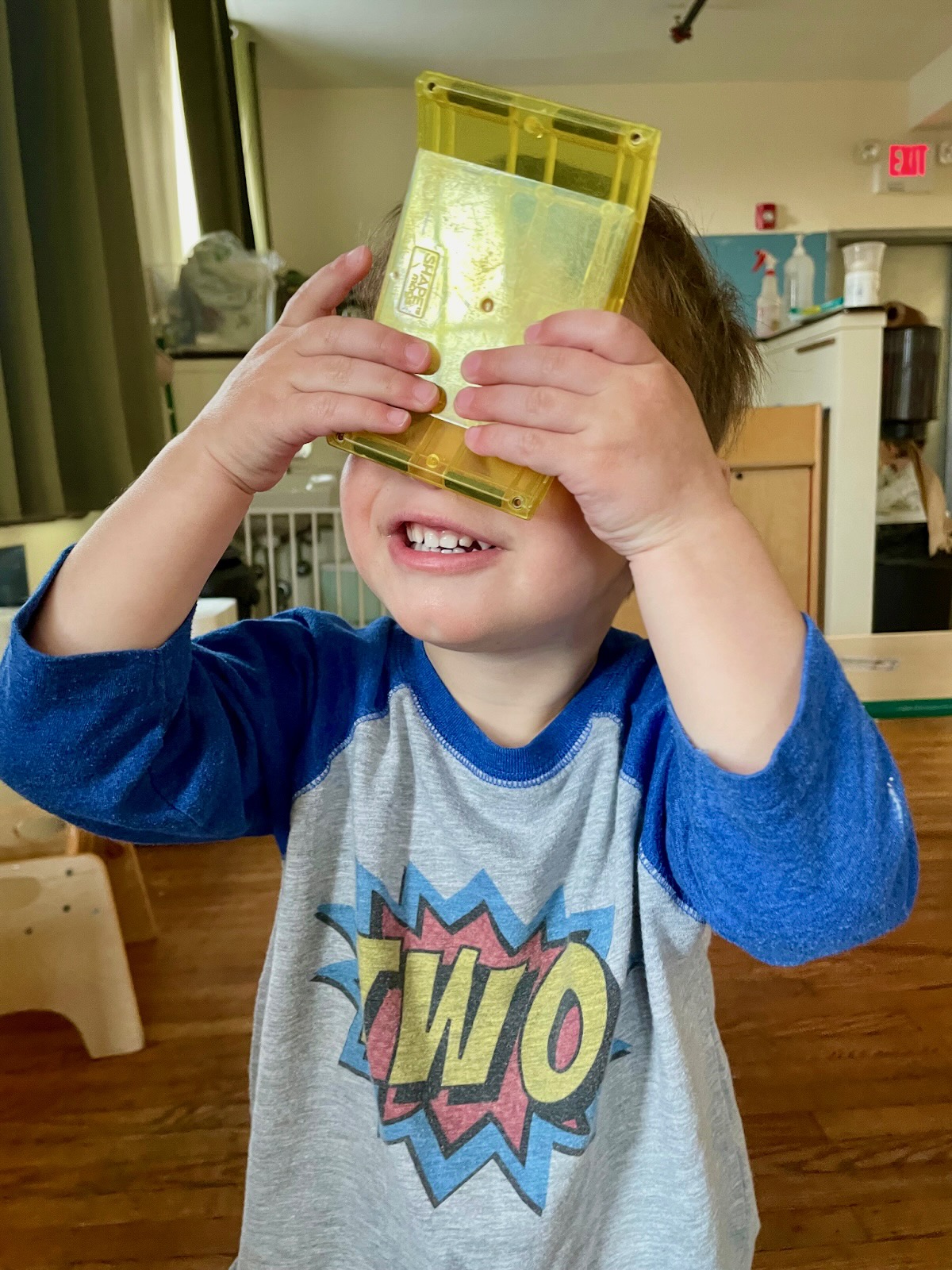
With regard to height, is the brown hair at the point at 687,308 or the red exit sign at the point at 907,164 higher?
the red exit sign at the point at 907,164

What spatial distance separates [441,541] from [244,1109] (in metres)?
0.81

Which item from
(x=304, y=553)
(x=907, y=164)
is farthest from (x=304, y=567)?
(x=907, y=164)

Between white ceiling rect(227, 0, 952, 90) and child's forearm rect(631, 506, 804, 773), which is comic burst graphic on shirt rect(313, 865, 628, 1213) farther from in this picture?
white ceiling rect(227, 0, 952, 90)

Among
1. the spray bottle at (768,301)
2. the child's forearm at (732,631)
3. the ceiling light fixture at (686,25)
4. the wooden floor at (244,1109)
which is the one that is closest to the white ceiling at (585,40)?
the ceiling light fixture at (686,25)

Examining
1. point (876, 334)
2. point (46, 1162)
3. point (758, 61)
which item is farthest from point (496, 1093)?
point (758, 61)

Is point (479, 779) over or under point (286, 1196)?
over

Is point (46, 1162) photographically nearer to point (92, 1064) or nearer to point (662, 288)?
point (92, 1064)

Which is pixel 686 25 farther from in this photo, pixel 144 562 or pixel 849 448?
pixel 144 562

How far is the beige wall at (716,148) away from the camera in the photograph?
428 cm

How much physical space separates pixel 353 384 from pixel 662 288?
219 millimetres

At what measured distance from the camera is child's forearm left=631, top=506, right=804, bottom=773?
38 centimetres

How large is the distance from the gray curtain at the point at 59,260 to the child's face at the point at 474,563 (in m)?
1.25

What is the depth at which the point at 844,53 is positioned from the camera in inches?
156

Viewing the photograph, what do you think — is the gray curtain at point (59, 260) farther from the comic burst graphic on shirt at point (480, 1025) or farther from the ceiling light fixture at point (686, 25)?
the ceiling light fixture at point (686, 25)
